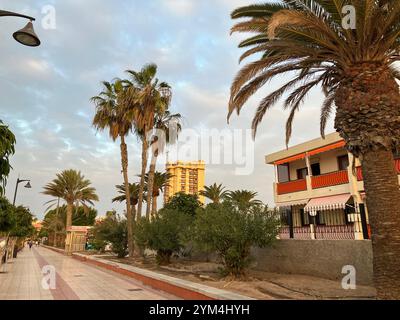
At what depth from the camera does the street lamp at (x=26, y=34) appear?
6398 millimetres

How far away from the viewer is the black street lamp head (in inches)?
253

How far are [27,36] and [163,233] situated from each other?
36.6ft

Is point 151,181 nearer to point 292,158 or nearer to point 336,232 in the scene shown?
point 292,158

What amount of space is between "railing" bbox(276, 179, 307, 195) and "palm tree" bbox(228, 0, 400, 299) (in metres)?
15.2

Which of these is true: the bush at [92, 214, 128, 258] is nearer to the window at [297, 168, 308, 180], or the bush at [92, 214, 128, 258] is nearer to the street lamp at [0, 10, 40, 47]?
the window at [297, 168, 308, 180]

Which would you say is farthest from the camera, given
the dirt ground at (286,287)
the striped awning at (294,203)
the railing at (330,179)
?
the striped awning at (294,203)

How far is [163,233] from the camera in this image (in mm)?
15836

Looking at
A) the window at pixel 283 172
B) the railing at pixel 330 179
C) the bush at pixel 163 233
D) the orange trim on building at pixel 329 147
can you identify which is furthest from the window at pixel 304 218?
the bush at pixel 163 233

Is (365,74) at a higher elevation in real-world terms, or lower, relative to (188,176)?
lower

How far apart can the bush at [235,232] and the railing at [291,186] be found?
509 inches

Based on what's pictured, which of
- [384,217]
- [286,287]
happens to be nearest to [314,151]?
[286,287]

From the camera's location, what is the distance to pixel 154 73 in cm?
2158

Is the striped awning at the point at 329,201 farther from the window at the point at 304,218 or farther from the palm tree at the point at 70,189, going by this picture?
the palm tree at the point at 70,189
